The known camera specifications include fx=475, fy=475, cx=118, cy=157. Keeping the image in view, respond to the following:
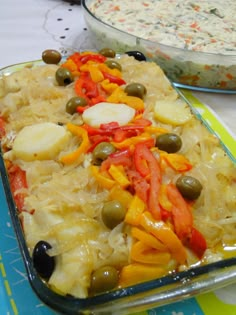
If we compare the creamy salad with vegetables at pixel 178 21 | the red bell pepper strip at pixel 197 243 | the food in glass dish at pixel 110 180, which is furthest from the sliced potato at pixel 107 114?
the creamy salad with vegetables at pixel 178 21

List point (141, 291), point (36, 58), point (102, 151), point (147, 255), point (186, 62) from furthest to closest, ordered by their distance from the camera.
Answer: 1. point (36, 58)
2. point (186, 62)
3. point (102, 151)
4. point (147, 255)
5. point (141, 291)

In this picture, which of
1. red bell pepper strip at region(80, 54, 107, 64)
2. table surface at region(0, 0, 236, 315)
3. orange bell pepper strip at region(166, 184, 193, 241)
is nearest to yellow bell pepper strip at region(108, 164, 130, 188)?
orange bell pepper strip at region(166, 184, 193, 241)

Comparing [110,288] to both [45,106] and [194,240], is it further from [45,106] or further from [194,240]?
[45,106]

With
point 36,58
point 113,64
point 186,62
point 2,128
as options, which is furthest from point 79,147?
point 36,58

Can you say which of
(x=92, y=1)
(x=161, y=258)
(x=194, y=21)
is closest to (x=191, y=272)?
(x=161, y=258)

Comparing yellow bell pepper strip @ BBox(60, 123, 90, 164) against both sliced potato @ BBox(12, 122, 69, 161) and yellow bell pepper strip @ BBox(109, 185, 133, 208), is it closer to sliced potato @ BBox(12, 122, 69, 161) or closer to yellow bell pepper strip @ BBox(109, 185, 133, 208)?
sliced potato @ BBox(12, 122, 69, 161)

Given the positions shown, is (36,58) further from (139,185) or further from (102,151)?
(139,185)

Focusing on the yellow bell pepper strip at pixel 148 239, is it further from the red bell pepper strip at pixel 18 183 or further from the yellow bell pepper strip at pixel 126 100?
the yellow bell pepper strip at pixel 126 100
